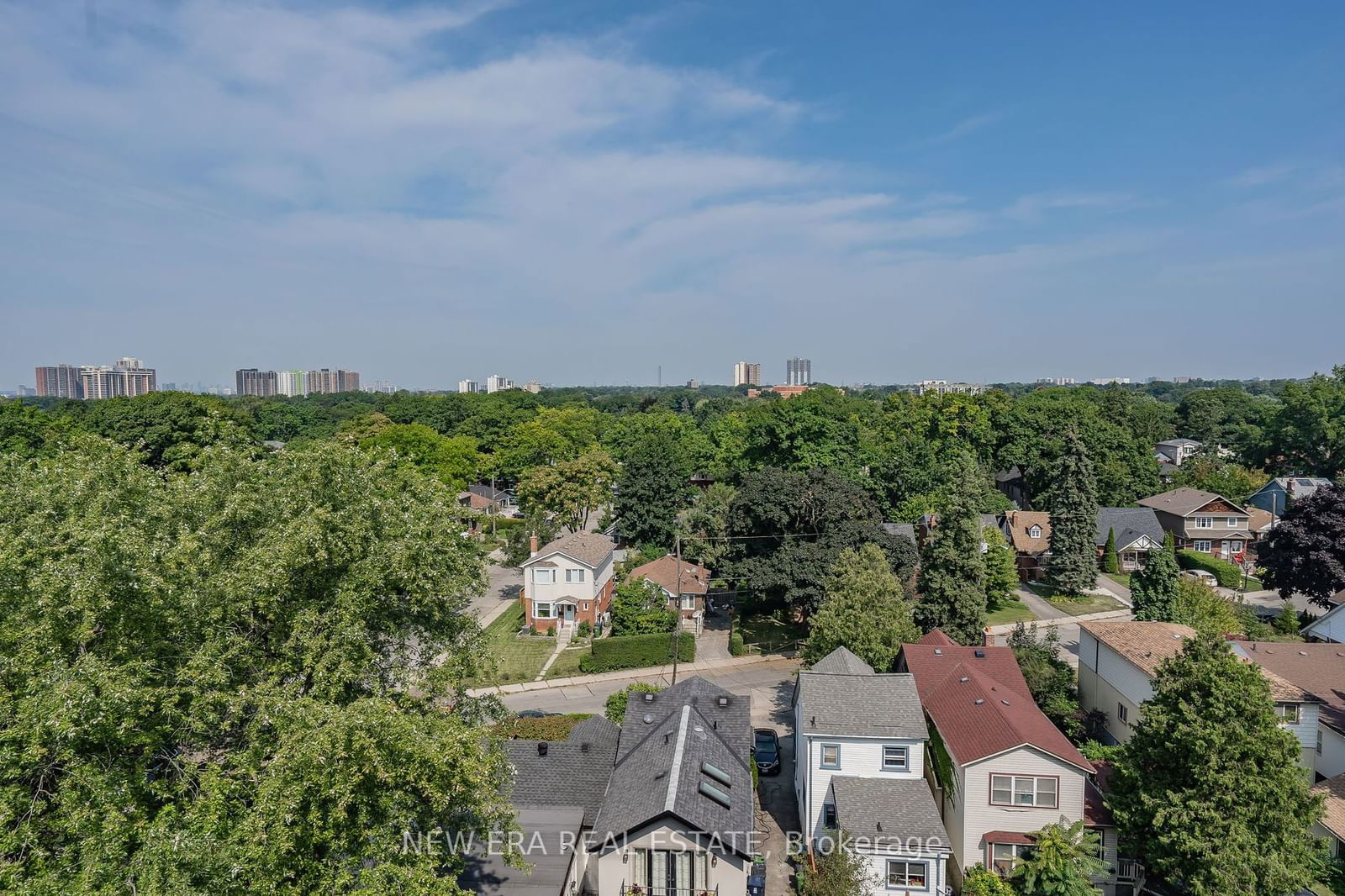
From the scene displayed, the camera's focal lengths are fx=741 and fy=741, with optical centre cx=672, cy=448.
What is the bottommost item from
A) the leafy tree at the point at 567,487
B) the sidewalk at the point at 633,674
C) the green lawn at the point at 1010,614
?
the sidewalk at the point at 633,674

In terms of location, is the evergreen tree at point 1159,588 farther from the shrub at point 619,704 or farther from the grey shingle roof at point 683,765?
the shrub at point 619,704

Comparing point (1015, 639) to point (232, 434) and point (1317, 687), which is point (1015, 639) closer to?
point (1317, 687)

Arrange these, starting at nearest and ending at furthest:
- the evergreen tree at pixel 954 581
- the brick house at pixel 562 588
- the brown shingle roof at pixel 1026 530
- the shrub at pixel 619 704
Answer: the shrub at pixel 619 704, the evergreen tree at pixel 954 581, the brick house at pixel 562 588, the brown shingle roof at pixel 1026 530

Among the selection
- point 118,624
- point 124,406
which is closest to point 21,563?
point 118,624

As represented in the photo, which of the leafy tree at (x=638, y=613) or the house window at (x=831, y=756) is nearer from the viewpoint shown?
the house window at (x=831, y=756)

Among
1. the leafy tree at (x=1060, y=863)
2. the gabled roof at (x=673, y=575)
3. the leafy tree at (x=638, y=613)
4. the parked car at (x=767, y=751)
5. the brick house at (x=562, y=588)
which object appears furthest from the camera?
the gabled roof at (x=673, y=575)

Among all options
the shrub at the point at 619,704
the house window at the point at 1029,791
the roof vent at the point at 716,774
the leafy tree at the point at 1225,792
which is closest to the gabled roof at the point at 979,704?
the house window at the point at 1029,791

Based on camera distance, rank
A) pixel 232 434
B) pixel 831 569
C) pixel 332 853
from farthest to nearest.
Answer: pixel 831 569, pixel 232 434, pixel 332 853
